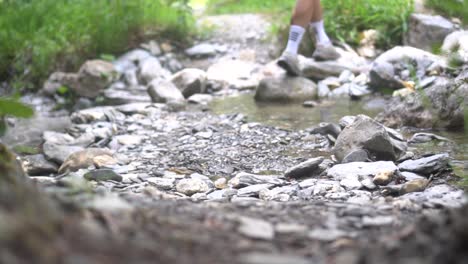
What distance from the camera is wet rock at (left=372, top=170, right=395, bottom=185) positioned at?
3.05 m

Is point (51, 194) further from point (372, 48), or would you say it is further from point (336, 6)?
point (336, 6)

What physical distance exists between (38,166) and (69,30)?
12.3 feet

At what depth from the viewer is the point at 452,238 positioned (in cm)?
110

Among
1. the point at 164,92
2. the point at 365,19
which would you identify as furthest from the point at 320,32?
the point at 164,92

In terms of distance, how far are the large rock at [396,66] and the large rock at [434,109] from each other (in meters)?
0.96

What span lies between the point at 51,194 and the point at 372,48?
6252mm

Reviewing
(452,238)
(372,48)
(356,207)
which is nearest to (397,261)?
(452,238)

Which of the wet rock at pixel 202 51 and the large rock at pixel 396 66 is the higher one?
the large rock at pixel 396 66

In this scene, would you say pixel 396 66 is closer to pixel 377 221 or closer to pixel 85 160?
pixel 85 160

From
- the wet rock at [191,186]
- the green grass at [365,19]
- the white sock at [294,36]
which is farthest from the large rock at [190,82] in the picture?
the wet rock at [191,186]

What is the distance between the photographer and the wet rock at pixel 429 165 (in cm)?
316

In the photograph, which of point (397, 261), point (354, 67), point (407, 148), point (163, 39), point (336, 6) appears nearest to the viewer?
point (397, 261)

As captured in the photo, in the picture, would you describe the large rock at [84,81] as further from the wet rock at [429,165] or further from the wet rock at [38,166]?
the wet rock at [429,165]

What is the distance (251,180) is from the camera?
10.9 ft
